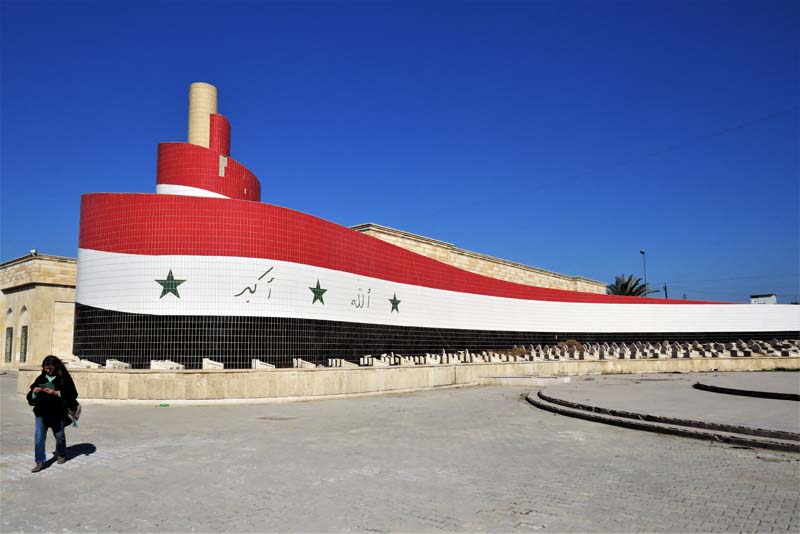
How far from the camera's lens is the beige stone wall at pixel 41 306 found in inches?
1344

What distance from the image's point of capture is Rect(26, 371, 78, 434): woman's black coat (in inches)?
328

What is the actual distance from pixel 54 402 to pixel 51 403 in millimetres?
41

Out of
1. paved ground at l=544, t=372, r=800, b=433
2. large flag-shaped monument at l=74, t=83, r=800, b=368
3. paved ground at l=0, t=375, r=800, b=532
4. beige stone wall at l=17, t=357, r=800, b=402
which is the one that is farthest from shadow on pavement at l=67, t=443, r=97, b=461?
paved ground at l=544, t=372, r=800, b=433

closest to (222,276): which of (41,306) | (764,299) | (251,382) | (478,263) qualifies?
(251,382)

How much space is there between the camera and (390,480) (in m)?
7.55

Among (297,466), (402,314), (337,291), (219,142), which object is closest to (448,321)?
(402,314)

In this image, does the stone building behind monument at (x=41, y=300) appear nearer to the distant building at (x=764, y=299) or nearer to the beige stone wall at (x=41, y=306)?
the beige stone wall at (x=41, y=306)

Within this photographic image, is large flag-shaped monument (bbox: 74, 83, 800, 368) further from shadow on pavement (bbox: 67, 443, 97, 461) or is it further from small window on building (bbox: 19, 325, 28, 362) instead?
small window on building (bbox: 19, 325, 28, 362)

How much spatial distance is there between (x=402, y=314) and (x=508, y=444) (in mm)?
19935

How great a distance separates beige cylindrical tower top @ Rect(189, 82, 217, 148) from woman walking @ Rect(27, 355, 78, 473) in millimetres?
19116

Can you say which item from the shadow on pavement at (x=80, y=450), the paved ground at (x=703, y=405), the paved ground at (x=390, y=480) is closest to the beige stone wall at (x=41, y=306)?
the paved ground at (x=390, y=480)

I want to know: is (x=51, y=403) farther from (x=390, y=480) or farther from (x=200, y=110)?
(x=200, y=110)

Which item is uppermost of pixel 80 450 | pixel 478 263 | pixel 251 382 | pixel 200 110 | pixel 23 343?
pixel 200 110

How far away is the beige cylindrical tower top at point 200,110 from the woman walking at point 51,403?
19116 millimetres
